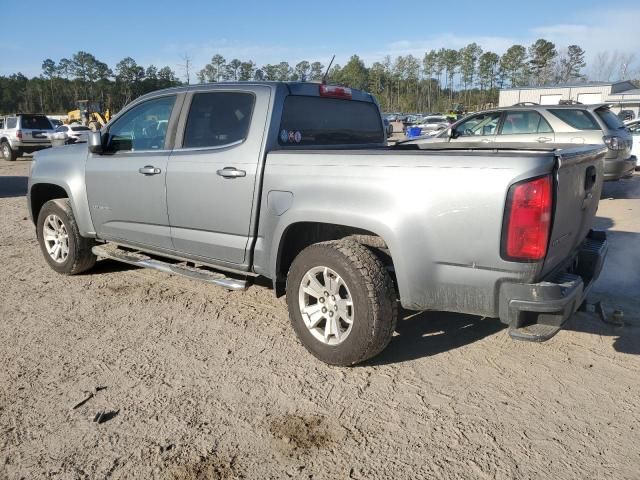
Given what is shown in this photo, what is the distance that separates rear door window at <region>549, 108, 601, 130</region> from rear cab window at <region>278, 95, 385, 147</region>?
574 cm

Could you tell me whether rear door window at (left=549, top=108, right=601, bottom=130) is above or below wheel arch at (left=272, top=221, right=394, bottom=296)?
above

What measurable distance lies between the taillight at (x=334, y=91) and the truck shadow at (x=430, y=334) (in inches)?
73.6

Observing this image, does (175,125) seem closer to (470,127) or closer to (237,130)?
(237,130)

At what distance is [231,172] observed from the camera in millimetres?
3693

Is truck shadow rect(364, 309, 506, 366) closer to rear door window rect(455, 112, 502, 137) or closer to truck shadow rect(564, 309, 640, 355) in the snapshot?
truck shadow rect(564, 309, 640, 355)

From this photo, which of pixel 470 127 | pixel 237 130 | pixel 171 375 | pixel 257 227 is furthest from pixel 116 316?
pixel 470 127

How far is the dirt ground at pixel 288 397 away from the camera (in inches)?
98.0

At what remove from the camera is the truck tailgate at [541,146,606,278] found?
277cm

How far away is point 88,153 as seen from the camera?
489 cm

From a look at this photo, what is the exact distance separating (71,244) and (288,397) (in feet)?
10.5

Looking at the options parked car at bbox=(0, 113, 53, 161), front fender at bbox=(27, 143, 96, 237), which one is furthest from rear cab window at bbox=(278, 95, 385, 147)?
parked car at bbox=(0, 113, 53, 161)

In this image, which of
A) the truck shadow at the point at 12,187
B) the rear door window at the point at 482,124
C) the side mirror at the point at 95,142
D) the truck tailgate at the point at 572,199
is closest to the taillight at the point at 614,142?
the rear door window at the point at 482,124

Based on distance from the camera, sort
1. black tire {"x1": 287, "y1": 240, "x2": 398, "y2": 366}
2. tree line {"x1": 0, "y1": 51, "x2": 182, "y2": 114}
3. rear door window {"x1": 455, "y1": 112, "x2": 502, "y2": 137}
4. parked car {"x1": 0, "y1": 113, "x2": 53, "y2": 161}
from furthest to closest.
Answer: tree line {"x1": 0, "y1": 51, "x2": 182, "y2": 114}
parked car {"x1": 0, "y1": 113, "x2": 53, "y2": 161}
rear door window {"x1": 455, "y1": 112, "x2": 502, "y2": 137}
black tire {"x1": 287, "y1": 240, "x2": 398, "y2": 366}

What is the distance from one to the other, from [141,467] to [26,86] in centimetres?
8685
